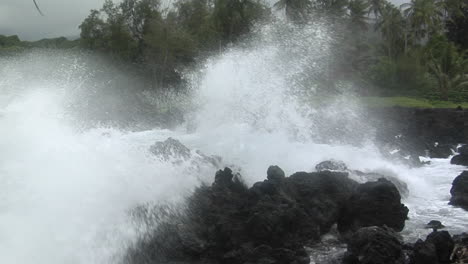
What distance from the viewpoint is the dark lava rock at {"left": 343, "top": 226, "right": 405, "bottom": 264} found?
741 cm

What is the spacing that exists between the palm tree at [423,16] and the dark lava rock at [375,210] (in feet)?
142

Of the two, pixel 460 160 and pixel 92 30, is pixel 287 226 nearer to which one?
pixel 460 160

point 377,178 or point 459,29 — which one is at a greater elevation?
point 459,29

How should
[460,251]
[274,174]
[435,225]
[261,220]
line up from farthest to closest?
[274,174] → [435,225] → [261,220] → [460,251]

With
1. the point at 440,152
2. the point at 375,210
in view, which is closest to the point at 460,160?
the point at 440,152

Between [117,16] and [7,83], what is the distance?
38.9 ft

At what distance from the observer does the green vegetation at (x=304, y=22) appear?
3766cm

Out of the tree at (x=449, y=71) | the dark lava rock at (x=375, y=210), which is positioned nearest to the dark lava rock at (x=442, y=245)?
the dark lava rock at (x=375, y=210)

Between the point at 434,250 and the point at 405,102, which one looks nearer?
the point at 434,250

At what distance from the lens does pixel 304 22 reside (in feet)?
124

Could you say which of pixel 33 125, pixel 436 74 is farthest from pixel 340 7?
pixel 33 125

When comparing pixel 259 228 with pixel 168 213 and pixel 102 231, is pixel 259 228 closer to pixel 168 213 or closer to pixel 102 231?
pixel 168 213

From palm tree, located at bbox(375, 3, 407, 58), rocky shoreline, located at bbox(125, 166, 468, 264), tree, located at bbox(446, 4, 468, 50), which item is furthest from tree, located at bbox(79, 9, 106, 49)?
tree, located at bbox(446, 4, 468, 50)

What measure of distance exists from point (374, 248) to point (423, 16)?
46.5 meters
